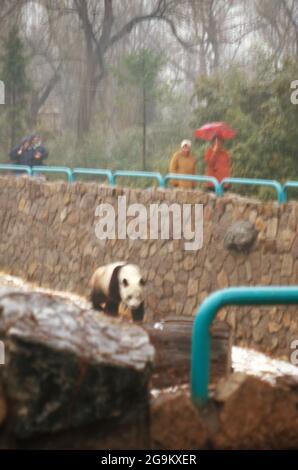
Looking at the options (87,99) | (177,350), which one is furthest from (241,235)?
(87,99)

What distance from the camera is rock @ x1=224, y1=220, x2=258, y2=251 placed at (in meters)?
9.77

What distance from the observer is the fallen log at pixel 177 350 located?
4.12m

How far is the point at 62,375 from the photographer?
6.90 ft

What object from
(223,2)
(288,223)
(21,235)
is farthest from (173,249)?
(223,2)

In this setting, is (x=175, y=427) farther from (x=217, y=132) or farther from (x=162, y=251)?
(x=217, y=132)

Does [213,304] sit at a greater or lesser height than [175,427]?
greater

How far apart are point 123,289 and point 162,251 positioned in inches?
42.9

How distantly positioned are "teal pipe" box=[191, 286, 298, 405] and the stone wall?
23.2 feet

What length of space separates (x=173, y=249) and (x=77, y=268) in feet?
8.04

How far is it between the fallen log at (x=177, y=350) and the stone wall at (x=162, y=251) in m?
4.08

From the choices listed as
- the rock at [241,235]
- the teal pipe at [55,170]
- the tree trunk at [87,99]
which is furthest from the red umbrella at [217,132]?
the tree trunk at [87,99]

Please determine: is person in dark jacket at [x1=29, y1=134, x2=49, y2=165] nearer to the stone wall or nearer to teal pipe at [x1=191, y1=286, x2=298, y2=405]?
the stone wall

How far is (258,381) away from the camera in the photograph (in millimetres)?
2314

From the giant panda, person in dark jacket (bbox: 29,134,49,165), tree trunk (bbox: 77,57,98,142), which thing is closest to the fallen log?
the giant panda
